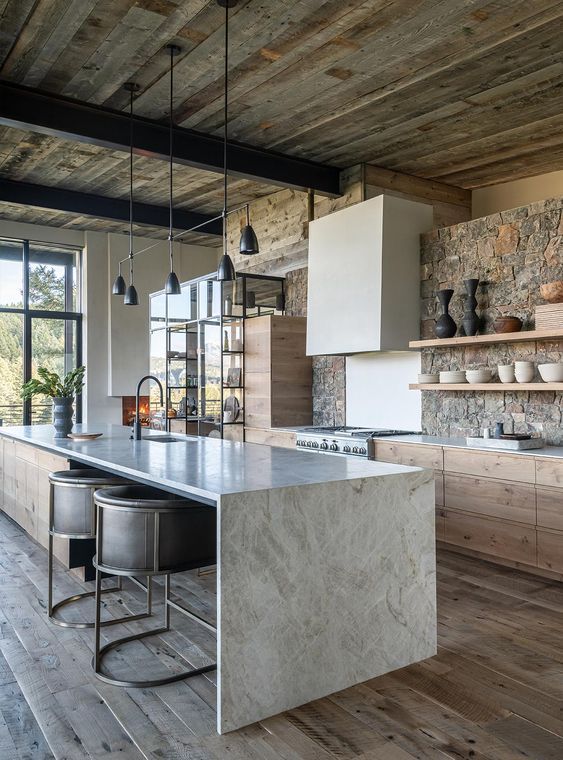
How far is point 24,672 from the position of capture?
8.64 ft

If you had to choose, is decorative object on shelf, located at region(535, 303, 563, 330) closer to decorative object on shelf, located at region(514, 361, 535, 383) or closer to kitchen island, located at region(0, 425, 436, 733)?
decorative object on shelf, located at region(514, 361, 535, 383)

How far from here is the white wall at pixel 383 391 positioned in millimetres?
5617

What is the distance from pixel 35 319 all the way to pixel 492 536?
22.2 feet

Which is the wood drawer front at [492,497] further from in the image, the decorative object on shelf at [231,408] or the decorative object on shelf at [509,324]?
the decorative object on shelf at [231,408]


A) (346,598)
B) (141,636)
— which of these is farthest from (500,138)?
(141,636)

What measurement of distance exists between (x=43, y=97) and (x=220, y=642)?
13.1 ft

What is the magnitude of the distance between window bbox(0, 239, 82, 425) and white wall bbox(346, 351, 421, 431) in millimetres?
4426

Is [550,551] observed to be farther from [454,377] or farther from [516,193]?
[516,193]

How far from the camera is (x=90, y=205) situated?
23.3 feet

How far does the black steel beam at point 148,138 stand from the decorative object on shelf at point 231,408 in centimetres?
229

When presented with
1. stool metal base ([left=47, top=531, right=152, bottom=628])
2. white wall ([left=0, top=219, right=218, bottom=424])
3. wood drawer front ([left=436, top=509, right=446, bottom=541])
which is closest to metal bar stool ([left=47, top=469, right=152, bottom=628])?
stool metal base ([left=47, top=531, right=152, bottom=628])

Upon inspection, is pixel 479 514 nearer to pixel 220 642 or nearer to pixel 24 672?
pixel 220 642

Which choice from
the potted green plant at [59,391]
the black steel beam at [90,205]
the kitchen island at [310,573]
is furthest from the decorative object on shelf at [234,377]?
the kitchen island at [310,573]

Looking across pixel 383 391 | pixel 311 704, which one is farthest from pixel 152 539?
pixel 383 391
